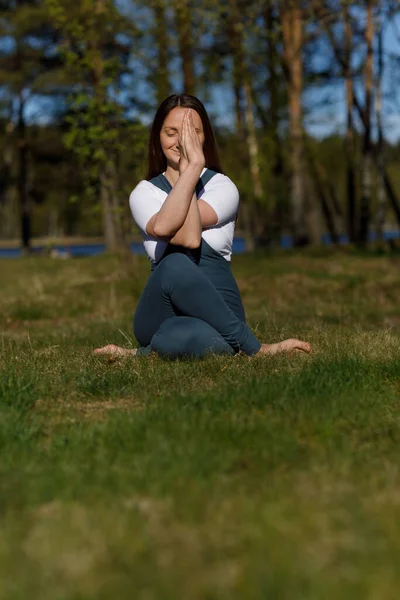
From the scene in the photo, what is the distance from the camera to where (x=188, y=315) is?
573cm

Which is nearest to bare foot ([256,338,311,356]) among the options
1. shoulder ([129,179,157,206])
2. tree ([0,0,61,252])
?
shoulder ([129,179,157,206])

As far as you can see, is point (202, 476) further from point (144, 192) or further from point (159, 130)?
point (159, 130)

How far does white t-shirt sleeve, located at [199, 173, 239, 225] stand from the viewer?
578 centimetres

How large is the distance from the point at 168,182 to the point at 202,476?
3.06 meters

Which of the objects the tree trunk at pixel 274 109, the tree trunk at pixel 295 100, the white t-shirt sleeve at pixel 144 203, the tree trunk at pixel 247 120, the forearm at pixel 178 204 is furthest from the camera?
the tree trunk at pixel 274 109

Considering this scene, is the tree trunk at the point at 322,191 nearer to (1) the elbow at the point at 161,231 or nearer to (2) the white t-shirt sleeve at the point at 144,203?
(2) the white t-shirt sleeve at the point at 144,203

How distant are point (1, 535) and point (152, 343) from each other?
3.00 meters

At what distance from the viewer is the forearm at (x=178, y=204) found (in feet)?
17.9

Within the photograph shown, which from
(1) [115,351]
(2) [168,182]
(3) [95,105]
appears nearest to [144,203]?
(2) [168,182]

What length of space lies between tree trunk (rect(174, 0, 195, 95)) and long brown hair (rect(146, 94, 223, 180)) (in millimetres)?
13066

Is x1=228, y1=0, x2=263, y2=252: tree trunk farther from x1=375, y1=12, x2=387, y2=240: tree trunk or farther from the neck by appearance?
the neck

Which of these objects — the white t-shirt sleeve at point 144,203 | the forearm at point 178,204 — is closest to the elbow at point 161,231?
the forearm at point 178,204

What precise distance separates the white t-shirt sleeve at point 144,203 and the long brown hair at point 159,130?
26cm

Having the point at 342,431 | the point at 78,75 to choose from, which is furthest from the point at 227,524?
the point at 78,75
